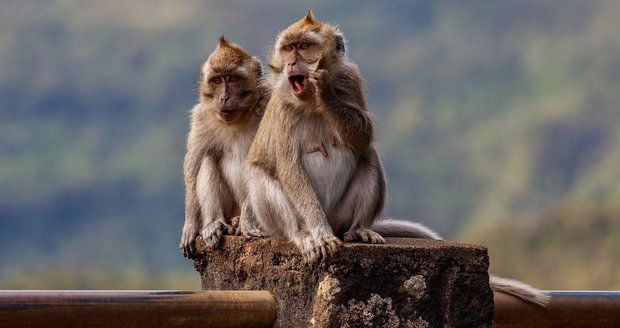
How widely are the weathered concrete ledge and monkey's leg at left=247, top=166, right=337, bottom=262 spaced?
21.9 inches

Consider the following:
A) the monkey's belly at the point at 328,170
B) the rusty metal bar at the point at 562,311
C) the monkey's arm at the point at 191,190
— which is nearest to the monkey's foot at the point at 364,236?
the monkey's belly at the point at 328,170

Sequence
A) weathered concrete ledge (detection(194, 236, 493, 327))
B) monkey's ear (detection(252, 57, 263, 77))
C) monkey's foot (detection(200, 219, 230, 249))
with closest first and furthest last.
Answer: weathered concrete ledge (detection(194, 236, 493, 327)) → monkey's foot (detection(200, 219, 230, 249)) → monkey's ear (detection(252, 57, 263, 77))

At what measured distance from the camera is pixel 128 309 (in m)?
4.36

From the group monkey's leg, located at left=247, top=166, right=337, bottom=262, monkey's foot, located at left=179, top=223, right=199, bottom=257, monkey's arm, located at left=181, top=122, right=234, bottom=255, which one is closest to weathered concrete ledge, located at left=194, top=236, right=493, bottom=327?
monkey's leg, located at left=247, top=166, right=337, bottom=262

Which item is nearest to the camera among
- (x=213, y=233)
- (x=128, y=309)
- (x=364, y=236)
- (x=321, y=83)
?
(x=128, y=309)

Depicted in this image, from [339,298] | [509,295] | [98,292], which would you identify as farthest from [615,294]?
[98,292]

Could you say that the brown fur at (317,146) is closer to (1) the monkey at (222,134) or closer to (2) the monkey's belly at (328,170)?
(2) the monkey's belly at (328,170)

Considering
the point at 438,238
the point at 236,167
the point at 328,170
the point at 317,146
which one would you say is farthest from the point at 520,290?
the point at 236,167

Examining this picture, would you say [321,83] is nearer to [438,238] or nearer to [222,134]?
[438,238]

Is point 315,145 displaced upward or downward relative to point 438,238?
upward

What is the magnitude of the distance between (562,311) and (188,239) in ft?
7.80

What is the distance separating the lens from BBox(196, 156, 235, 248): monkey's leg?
703 centimetres

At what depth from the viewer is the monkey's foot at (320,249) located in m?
4.84

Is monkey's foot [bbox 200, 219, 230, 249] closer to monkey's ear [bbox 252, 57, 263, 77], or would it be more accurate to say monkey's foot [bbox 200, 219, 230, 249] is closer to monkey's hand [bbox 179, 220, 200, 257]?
monkey's hand [bbox 179, 220, 200, 257]
